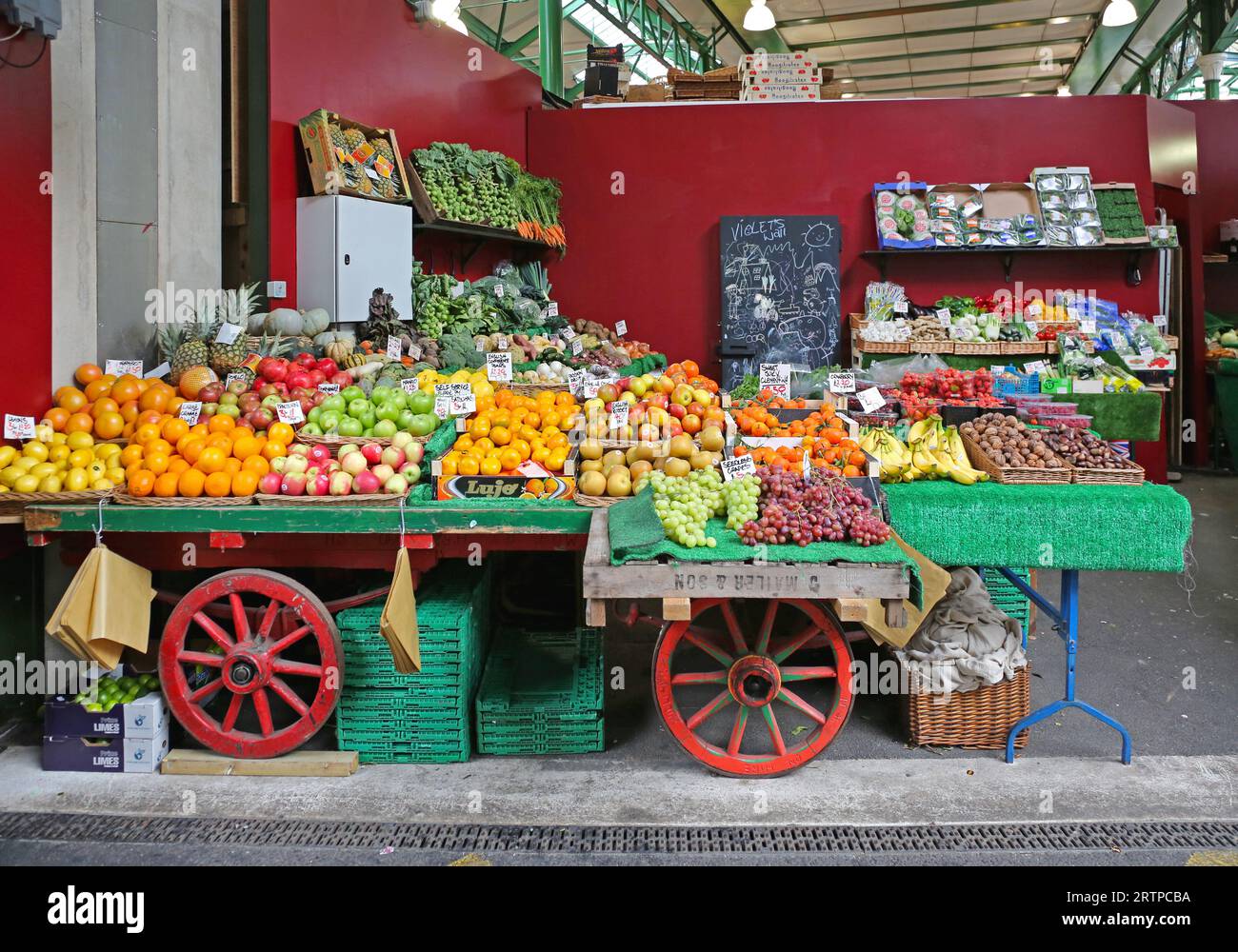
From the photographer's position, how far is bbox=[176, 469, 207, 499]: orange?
11.6 feet

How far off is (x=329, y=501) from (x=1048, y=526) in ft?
8.38

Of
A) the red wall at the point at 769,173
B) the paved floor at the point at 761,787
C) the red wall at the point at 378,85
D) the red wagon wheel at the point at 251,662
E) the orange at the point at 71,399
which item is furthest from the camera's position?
the red wall at the point at 769,173

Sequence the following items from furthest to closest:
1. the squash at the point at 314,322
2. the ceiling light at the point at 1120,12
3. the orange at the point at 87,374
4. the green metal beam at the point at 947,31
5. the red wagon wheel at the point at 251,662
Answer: the green metal beam at the point at 947,31 < the ceiling light at the point at 1120,12 < the squash at the point at 314,322 < the orange at the point at 87,374 < the red wagon wheel at the point at 251,662

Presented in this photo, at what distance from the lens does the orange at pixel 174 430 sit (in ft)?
12.3

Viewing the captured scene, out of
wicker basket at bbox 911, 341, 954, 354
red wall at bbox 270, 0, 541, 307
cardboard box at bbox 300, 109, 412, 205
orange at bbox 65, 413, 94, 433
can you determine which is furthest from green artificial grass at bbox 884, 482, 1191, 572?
wicker basket at bbox 911, 341, 954, 354

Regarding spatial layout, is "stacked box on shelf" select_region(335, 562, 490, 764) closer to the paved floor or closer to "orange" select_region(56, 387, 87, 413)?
the paved floor

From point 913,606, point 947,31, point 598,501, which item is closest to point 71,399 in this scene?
point 598,501

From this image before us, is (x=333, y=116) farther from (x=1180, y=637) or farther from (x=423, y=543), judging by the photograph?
(x=1180, y=637)

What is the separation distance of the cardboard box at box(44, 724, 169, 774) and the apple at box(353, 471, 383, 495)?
1134 millimetres

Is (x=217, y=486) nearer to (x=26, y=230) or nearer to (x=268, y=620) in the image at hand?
(x=268, y=620)

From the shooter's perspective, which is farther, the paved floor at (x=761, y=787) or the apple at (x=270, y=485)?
the apple at (x=270, y=485)

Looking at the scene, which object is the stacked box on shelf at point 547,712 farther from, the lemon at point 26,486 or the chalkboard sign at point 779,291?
the chalkboard sign at point 779,291

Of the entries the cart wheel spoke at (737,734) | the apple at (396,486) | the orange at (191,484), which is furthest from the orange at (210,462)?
the cart wheel spoke at (737,734)

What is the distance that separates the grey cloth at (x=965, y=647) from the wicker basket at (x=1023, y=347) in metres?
4.34
